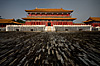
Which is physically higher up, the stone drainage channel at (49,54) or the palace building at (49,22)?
the palace building at (49,22)

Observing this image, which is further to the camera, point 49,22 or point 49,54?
point 49,22

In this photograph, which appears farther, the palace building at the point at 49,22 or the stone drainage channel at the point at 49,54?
the palace building at the point at 49,22

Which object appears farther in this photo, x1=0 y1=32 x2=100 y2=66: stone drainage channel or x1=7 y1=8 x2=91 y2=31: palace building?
x1=7 y1=8 x2=91 y2=31: palace building

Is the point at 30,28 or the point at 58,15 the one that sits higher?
the point at 58,15

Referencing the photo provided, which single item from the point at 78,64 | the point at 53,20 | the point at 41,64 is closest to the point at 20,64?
the point at 41,64

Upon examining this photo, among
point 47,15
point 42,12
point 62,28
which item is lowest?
point 62,28

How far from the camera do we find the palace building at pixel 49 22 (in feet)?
52.6

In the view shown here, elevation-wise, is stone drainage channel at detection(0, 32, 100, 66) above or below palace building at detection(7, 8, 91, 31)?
below

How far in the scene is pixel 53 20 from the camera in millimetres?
22422

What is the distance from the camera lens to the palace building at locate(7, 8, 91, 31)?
631 inches

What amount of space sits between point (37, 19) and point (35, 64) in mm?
22623

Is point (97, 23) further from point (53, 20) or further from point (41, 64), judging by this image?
point (41, 64)

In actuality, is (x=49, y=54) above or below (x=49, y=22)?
below

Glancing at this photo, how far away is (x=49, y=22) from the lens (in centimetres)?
2262
